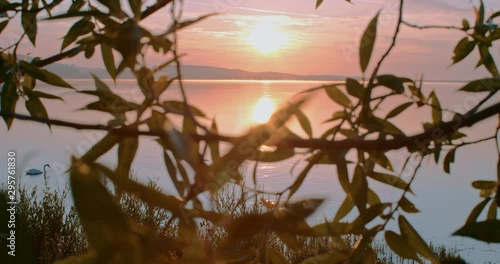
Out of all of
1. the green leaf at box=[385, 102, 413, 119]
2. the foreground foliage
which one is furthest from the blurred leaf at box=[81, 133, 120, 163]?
the green leaf at box=[385, 102, 413, 119]

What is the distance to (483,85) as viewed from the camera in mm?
607

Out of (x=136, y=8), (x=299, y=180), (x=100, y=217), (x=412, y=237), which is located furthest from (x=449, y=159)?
(x=100, y=217)

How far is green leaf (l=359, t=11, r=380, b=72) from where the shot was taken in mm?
494

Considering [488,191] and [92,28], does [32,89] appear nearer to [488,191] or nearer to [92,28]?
[92,28]

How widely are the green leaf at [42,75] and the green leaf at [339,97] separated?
239 millimetres

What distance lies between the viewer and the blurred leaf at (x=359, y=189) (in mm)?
443

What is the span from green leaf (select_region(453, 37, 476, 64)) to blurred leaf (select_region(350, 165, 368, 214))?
1.12 feet

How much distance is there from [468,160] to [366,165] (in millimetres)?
8896

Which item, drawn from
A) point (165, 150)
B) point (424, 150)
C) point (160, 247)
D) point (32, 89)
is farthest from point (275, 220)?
point (32, 89)

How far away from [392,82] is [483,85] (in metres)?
0.16

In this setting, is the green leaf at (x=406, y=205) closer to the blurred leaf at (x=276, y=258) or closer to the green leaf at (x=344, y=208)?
the green leaf at (x=344, y=208)

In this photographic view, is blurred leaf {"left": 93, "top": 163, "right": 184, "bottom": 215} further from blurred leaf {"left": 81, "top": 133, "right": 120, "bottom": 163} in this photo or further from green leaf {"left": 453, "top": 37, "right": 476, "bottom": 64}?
green leaf {"left": 453, "top": 37, "right": 476, "bottom": 64}

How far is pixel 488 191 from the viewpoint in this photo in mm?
610

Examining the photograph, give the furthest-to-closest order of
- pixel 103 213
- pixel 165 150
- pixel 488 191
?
pixel 488 191 < pixel 165 150 < pixel 103 213
